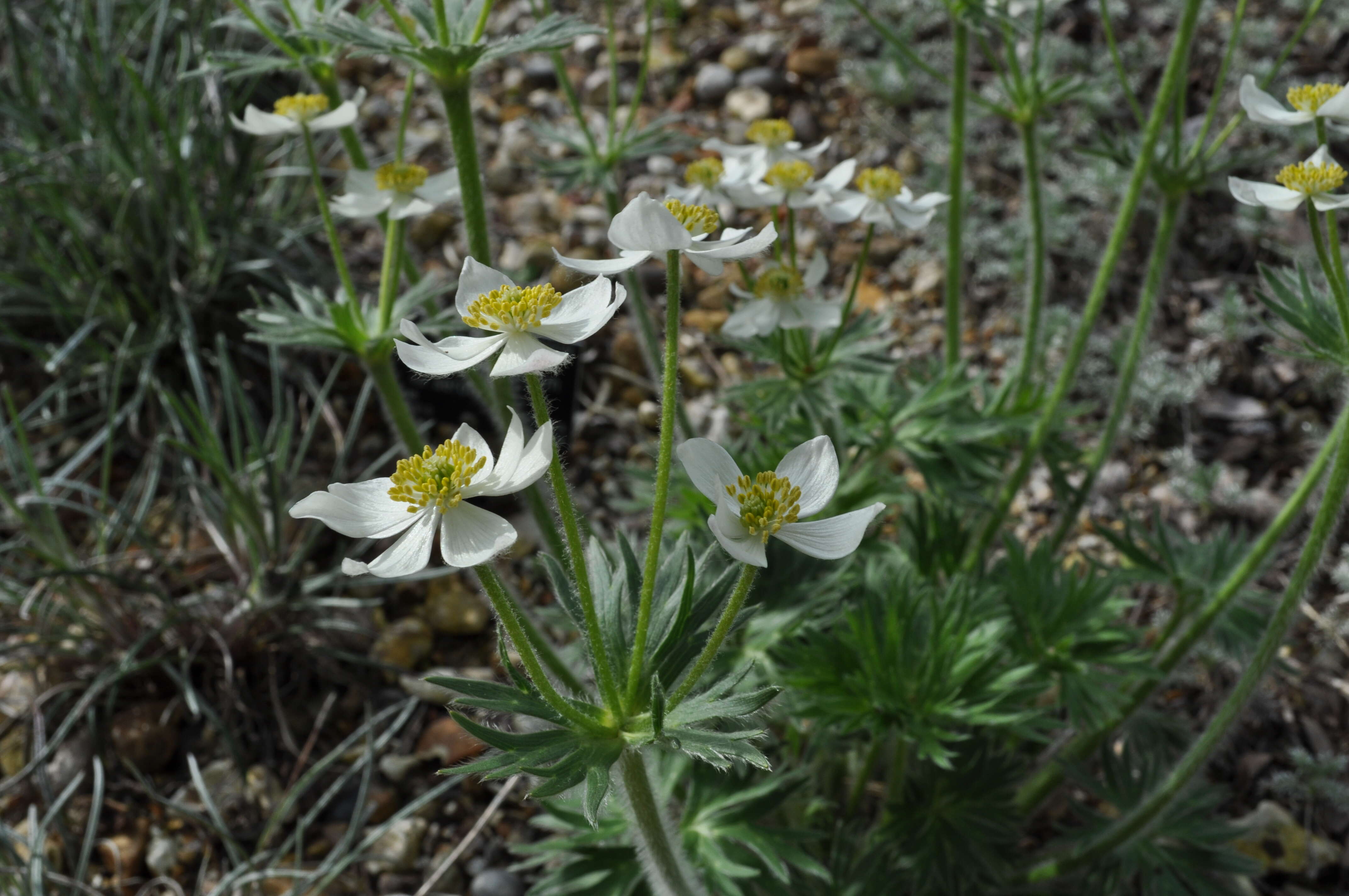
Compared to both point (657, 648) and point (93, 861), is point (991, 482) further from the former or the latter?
point (93, 861)

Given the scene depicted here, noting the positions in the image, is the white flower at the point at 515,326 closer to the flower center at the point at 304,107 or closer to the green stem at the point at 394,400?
the green stem at the point at 394,400

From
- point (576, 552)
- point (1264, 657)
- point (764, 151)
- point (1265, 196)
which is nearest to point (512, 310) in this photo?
point (576, 552)

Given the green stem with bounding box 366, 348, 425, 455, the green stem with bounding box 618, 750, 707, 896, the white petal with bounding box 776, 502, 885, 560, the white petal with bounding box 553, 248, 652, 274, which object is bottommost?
the green stem with bounding box 618, 750, 707, 896

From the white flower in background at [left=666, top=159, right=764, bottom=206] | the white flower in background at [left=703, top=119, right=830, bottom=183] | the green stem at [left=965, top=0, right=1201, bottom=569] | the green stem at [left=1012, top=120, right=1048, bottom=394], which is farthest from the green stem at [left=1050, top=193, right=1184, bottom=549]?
the white flower in background at [left=666, top=159, right=764, bottom=206]

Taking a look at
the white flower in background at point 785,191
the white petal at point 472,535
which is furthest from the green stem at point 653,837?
the white flower in background at point 785,191

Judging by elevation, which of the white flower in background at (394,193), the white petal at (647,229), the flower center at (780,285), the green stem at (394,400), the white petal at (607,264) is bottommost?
the green stem at (394,400)

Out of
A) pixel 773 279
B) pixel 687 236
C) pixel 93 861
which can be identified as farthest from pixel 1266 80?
pixel 93 861

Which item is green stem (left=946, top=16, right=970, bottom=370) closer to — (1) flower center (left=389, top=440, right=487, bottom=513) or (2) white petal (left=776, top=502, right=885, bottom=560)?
(2) white petal (left=776, top=502, right=885, bottom=560)
